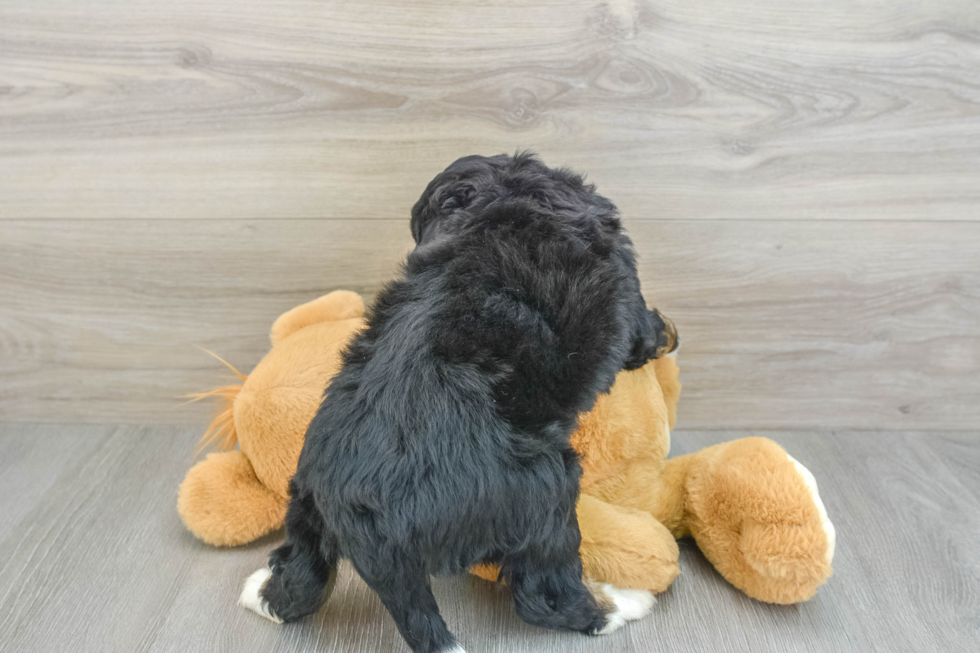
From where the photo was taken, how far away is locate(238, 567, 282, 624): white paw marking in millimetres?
1014

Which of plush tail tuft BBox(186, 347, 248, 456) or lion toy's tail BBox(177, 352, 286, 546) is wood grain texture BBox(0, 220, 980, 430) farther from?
lion toy's tail BBox(177, 352, 286, 546)

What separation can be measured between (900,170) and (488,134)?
0.81 m

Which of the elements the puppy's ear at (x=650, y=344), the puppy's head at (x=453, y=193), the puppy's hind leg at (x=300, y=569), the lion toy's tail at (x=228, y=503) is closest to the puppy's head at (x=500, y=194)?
the puppy's head at (x=453, y=193)

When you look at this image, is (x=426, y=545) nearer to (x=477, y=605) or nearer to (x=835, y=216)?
(x=477, y=605)

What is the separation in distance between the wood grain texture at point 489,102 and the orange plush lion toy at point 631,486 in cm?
36

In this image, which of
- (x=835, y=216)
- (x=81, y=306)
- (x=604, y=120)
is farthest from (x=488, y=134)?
(x=81, y=306)

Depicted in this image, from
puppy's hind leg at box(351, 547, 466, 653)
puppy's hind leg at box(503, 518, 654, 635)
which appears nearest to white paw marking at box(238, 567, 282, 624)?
puppy's hind leg at box(351, 547, 466, 653)

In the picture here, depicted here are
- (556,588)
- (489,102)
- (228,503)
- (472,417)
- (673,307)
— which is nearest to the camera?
(472,417)

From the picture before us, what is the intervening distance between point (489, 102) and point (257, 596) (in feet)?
3.10

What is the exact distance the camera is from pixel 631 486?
42.9 inches

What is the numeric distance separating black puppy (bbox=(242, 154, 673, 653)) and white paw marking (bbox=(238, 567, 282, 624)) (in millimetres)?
47

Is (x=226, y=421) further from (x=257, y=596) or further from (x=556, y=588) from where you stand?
(x=556, y=588)

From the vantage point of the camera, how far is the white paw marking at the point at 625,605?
995 mm

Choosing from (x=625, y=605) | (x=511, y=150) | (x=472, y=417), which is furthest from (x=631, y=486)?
(x=511, y=150)
